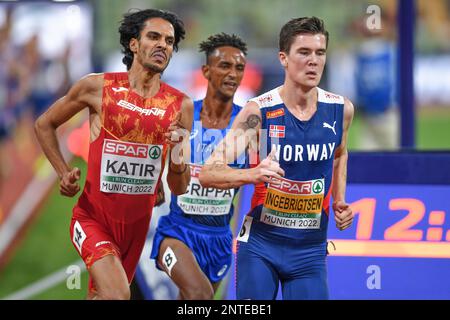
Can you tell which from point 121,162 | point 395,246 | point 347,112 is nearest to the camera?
point 347,112

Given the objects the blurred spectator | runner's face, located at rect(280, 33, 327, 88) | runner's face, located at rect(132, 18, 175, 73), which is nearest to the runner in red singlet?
runner's face, located at rect(132, 18, 175, 73)

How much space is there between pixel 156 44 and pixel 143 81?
0.33 meters

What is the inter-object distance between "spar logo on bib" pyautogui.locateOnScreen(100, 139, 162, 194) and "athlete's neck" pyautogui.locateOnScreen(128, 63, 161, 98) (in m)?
0.42

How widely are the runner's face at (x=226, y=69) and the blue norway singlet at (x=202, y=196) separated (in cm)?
26

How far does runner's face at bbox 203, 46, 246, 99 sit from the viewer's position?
8586mm

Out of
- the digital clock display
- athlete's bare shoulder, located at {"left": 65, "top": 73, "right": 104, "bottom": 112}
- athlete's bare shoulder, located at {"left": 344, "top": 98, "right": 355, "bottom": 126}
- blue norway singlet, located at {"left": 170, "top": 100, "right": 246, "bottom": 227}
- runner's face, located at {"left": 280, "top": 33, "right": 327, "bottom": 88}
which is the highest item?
runner's face, located at {"left": 280, "top": 33, "right": 327, "bottom": 88}

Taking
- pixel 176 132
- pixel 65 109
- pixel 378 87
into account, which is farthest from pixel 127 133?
pixel 378 87

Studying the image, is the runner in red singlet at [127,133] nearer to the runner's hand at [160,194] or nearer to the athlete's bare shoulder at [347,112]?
the runner's hand at [160,194]

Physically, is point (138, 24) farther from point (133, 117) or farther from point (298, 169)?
point (298, 169)

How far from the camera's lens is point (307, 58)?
7199 mm

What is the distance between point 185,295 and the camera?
817cm

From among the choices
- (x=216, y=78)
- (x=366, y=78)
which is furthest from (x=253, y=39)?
(x=216, y=78)

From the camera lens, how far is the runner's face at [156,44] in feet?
25.2

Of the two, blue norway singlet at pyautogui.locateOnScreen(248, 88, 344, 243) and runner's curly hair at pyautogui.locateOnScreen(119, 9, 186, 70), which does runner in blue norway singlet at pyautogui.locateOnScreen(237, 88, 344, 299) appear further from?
runner's curly hair at pyautogui.locateOnScreen(119, 9, 186, 70)
